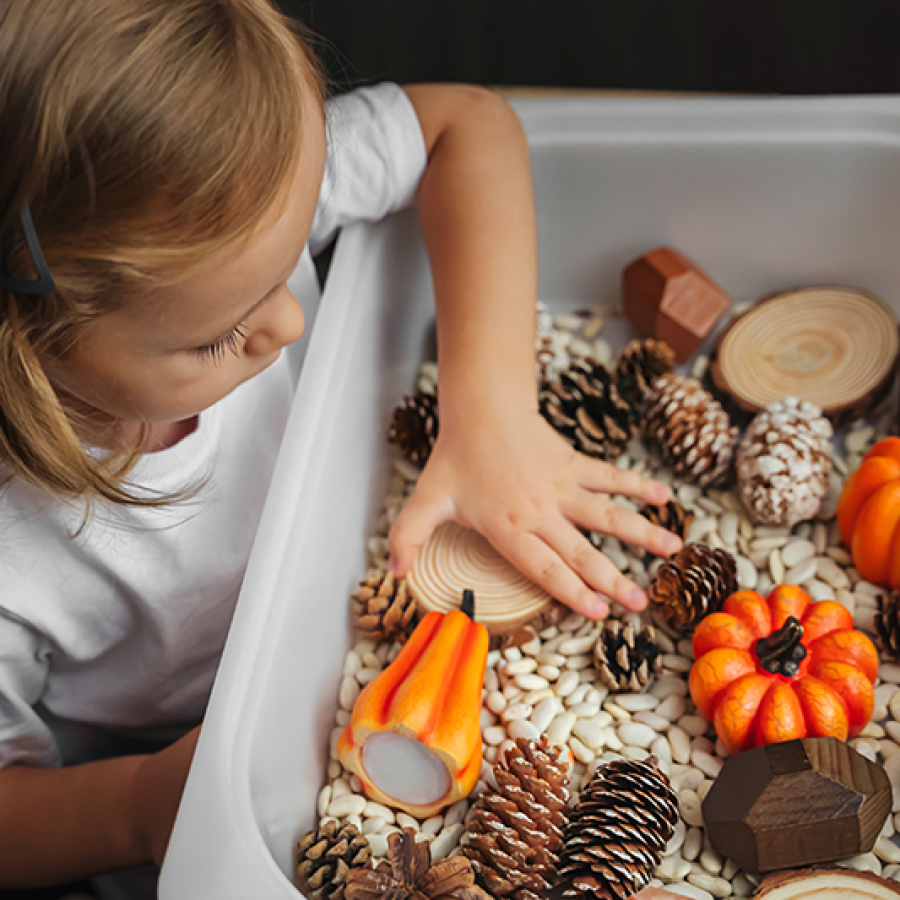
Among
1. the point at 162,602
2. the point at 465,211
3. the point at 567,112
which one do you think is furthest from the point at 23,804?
the point at 567,112

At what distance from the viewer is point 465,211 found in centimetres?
80

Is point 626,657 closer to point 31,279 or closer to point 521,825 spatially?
point 521,825

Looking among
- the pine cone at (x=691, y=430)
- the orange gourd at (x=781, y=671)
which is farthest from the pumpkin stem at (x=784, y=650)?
the pine cone at (x=691, y=430)

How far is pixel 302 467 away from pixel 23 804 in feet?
1.14

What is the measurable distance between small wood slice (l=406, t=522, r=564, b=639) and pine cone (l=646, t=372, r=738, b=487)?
180mm

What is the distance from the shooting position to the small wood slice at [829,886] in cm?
51

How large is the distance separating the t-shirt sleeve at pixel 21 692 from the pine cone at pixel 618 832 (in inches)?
16.5

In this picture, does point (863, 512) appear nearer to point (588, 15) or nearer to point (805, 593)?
point (805, 593)

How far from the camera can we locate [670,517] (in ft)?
2.42

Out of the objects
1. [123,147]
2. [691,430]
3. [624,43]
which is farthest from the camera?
[624,43]

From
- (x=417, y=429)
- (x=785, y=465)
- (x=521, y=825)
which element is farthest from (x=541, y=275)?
(x=521, y=825)

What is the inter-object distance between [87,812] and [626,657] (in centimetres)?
43

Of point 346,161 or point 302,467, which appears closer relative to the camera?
point 302,467

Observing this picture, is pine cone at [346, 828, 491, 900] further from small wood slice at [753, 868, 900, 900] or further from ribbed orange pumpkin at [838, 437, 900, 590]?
ribbed orange pumpkin at [838, 437, 900, 590]
